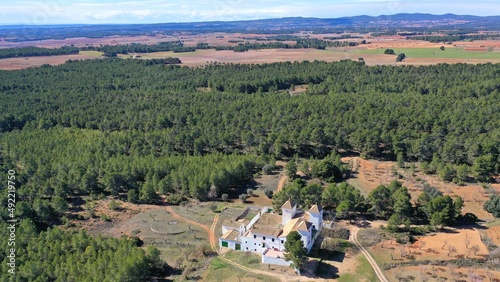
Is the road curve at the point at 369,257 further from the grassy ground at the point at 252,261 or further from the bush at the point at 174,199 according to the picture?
the bush at the point at 174,199

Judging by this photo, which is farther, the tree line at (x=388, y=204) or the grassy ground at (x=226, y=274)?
the tree line at (x=388, y=204)

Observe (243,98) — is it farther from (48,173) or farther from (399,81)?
(48,173)

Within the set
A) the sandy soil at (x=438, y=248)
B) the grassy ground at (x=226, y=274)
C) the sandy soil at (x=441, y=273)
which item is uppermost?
the sandy soil at (x=438, y=248)

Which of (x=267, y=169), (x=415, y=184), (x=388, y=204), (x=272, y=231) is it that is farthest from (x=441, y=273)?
(x=267, y=169)

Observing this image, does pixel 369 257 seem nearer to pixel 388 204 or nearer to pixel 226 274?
pixel 388 204

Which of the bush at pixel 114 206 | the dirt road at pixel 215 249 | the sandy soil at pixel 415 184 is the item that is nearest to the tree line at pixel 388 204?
the sandy soil at pixel 415 184

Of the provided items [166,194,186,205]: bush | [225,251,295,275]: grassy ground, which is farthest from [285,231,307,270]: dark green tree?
[166,194,186,205]: bush

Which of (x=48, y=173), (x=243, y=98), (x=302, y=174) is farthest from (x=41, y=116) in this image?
(x=302, y=174)
